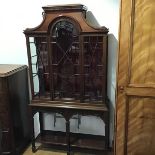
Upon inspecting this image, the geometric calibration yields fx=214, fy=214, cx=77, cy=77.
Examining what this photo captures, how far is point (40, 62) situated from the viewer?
2.36m

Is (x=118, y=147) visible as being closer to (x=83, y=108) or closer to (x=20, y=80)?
(x=83, y=108)

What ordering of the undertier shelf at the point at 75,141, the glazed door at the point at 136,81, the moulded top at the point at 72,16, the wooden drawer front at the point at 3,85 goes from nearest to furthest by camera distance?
the glazed door at the point at 136,81
the moulded top at the point at 72,16
the wooden drawer front at the point at 3,85
the undertier shelf at the point at 75,141

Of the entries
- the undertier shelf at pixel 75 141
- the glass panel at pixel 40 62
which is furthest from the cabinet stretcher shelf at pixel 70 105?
the undertier shelf at pixel 75 141

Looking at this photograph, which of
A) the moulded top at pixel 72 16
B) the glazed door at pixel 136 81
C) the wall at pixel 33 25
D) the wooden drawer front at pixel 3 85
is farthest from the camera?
the wall at pixel 33 25

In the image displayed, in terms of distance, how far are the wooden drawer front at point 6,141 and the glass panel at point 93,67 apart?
91 cm

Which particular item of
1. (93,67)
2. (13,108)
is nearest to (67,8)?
(93,67)

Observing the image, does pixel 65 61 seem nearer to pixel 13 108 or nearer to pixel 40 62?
pixel 40 62

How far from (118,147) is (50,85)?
92 centimetres

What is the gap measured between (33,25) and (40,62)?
0.45 meters

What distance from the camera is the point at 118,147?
1.89 meters

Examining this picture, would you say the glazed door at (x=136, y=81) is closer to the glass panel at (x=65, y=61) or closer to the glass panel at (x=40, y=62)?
the glass panel at (x=65, y=61)

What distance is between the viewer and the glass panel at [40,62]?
7.65 ft

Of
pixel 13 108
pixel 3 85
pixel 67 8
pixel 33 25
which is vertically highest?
pixel 67 8

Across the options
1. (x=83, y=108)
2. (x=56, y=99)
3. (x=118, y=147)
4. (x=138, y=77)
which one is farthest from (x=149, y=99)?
(x=56, y=99)
